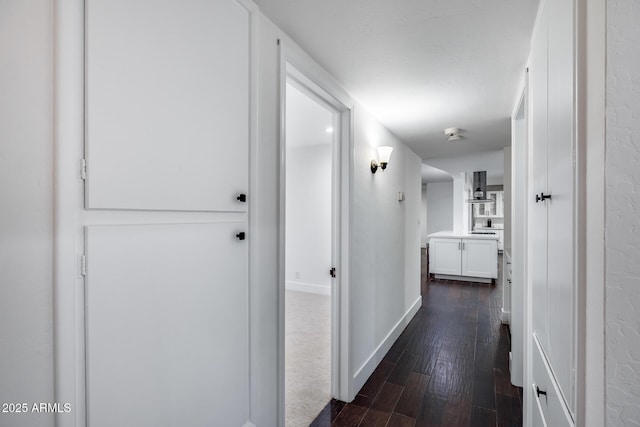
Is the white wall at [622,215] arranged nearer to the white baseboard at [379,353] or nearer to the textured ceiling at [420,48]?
the textured ceiling at [420,48]

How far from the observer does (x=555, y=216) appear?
1.00m

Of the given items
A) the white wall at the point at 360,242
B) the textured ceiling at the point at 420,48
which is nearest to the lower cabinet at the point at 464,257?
the white wall at the point at 360,242

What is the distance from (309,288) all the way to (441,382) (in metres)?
3.16

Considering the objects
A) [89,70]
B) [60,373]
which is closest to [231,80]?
[89,70]

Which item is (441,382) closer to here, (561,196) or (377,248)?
(377,248)

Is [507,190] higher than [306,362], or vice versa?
[507,190]

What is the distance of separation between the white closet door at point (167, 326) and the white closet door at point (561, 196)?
1074 mm

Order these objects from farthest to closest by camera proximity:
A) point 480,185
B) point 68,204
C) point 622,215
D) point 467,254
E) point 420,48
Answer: point 480,185 < point 467,254 < point 420,48 < point 68,204 < point 622,215

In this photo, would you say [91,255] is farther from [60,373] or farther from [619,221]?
[619,221]

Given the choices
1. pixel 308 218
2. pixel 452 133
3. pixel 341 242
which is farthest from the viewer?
pixel 308 218

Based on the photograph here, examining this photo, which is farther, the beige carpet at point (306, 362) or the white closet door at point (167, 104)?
the beige carpet at point (306, 362)

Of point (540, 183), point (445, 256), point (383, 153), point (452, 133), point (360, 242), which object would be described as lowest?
point (445, 256)

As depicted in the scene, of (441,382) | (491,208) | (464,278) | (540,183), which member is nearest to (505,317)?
(441,382)

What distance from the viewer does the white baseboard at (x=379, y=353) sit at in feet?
7.98
